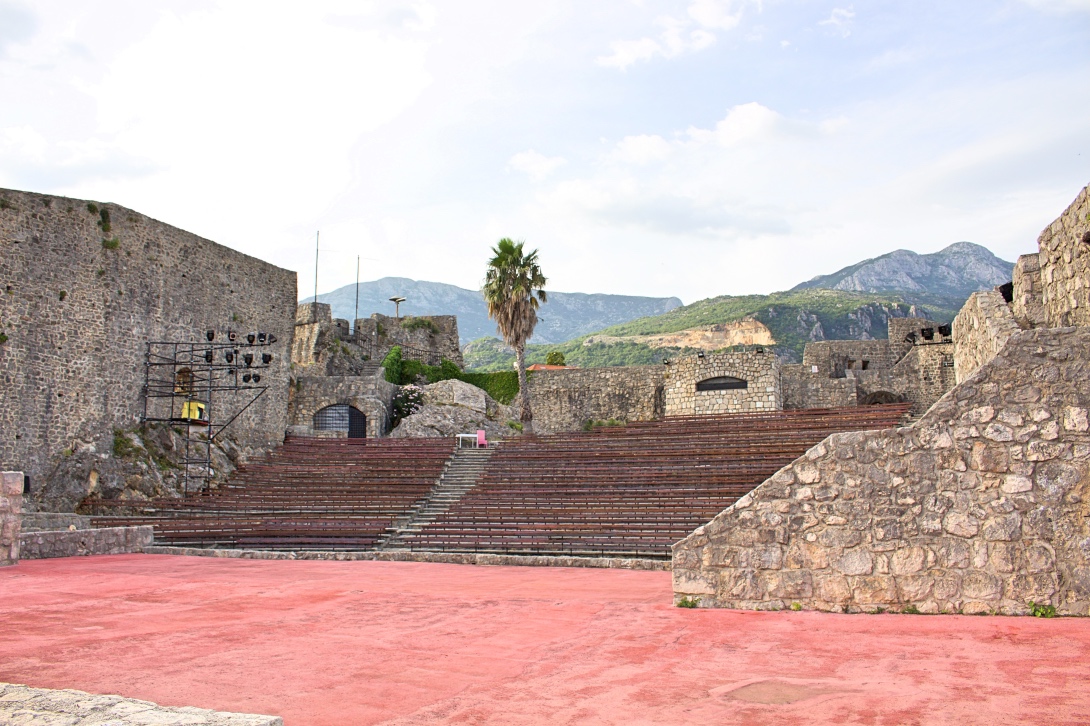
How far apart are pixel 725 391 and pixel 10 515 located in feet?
72.3

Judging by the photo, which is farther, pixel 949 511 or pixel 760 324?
pixel 760 324

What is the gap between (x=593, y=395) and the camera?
3428 centimetres

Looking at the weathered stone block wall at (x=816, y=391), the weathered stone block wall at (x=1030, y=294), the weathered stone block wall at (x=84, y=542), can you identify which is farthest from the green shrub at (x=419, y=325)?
the weathered stone block wall at (x=1030, y=294)

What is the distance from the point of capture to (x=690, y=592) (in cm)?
799

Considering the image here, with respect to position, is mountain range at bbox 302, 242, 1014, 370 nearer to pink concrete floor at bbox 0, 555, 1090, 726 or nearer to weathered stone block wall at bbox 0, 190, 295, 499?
weathered stone block wall at bbox 0, 190, 295, 499

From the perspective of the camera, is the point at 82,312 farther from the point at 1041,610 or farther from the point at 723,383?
the point at 1041,610

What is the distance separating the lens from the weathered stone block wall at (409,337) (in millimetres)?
38594

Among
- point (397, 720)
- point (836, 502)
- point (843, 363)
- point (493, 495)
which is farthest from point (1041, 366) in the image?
point (843, 363)

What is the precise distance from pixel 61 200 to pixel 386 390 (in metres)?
13.6

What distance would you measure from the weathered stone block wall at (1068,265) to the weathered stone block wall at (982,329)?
62cm

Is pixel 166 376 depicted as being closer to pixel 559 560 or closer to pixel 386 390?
pixel 386 390

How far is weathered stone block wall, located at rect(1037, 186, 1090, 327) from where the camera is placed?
750 centimetres

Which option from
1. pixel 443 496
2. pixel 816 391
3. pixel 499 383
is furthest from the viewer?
pixel 499 383

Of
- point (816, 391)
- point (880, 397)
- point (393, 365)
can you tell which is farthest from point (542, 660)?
point (393, 365)
